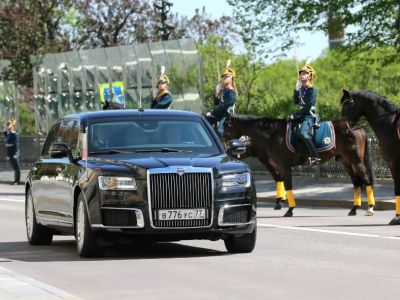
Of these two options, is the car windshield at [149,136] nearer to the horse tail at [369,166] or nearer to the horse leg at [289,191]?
the horse leg at [289,191]

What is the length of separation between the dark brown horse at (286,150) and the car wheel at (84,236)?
31.6 feet

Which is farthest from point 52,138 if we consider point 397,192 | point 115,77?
point 115,77

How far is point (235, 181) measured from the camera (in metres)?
15.9

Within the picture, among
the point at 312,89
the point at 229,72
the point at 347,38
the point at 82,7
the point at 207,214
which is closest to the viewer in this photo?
the point at 207,214

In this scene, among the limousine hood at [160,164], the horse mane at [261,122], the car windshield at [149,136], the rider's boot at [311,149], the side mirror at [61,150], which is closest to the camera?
the limousine hood at [160,164]

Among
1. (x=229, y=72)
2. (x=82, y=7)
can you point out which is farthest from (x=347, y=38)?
(x=82, y=7)

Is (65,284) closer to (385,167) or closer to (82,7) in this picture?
(385,167)

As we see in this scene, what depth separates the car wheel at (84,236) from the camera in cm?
1594

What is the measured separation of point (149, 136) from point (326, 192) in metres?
15.7

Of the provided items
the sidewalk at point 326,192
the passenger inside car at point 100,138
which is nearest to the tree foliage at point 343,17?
the sidewalk at point 326,192

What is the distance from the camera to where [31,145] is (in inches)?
2206

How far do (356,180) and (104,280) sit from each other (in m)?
13.3

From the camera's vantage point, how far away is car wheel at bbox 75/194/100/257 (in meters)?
15.9

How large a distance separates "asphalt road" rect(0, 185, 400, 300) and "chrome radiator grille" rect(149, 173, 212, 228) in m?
0.45
